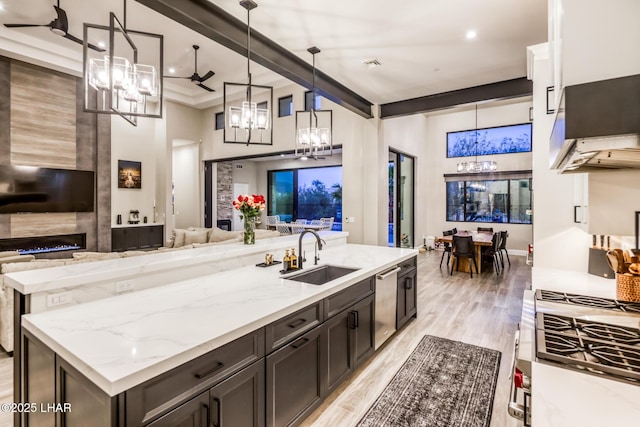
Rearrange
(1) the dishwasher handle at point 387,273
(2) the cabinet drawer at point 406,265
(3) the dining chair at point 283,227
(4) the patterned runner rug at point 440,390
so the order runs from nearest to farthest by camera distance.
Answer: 1. (4) the patterned runner rug at point 440,390
2. (1) the dishwasher handle at point 387,273
3. (2) the cabinet drawer at point 406,265
4. (3) the dining chair at point 283,227

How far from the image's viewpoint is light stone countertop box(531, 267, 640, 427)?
33.9 inches

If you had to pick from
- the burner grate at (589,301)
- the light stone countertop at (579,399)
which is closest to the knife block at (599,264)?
the burner grate at (589,301)

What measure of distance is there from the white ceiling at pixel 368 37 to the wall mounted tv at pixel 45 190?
207 cm

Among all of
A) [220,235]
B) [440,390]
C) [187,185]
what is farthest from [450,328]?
[187,185]

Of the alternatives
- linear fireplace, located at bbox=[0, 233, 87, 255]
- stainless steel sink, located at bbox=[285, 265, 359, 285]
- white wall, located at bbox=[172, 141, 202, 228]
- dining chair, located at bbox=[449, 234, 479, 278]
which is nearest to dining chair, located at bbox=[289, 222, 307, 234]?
white wall, located at bbox=[172, 141, 202, 228]

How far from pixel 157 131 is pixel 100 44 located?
3.24 m

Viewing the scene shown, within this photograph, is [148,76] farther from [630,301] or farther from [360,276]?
[630,301]

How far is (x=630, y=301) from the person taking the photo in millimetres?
1854

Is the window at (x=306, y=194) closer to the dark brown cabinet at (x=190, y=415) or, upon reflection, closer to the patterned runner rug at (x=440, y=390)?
the patterned runner rug at (x=440, y=390)

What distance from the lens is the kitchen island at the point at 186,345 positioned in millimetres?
1168

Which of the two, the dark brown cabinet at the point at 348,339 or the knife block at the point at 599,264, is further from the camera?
the knife block at the point at 599,264

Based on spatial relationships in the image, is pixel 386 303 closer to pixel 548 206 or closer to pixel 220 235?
pixel 548 206

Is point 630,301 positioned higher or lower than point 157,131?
lower

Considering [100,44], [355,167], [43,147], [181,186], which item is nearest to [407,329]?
[355,167]
